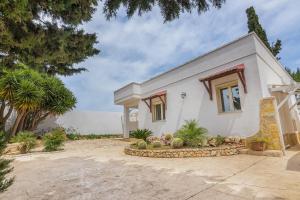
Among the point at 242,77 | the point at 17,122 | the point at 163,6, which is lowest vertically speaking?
the point at 17,122

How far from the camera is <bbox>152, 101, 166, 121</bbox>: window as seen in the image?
1277cm

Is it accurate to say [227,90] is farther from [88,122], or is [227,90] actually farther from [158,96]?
[88,122]

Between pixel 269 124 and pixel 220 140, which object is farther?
pixel 220 140

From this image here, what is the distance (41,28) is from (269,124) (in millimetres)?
9950

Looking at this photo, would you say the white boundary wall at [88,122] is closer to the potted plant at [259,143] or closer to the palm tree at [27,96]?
the palm tree at [27,96]

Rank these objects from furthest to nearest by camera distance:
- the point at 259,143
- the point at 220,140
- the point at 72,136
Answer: the point at 72,136 < the point at 220,140 < the point at 259,143

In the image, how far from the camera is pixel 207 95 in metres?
9.63

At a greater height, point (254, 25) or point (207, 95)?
point (254, 25)

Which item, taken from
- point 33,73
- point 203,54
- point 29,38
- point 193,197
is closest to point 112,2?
point 193,197

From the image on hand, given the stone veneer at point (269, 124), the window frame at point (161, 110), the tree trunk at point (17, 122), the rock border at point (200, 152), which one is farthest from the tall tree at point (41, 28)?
the stone veneer at point (269, 124)

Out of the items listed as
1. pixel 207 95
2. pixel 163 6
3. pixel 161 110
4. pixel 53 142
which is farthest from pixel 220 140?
pixel 53 142

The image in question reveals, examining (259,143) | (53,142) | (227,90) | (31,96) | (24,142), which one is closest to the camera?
(259,143)

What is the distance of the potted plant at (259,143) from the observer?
693 cm

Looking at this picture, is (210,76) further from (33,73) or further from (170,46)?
(33,73)
